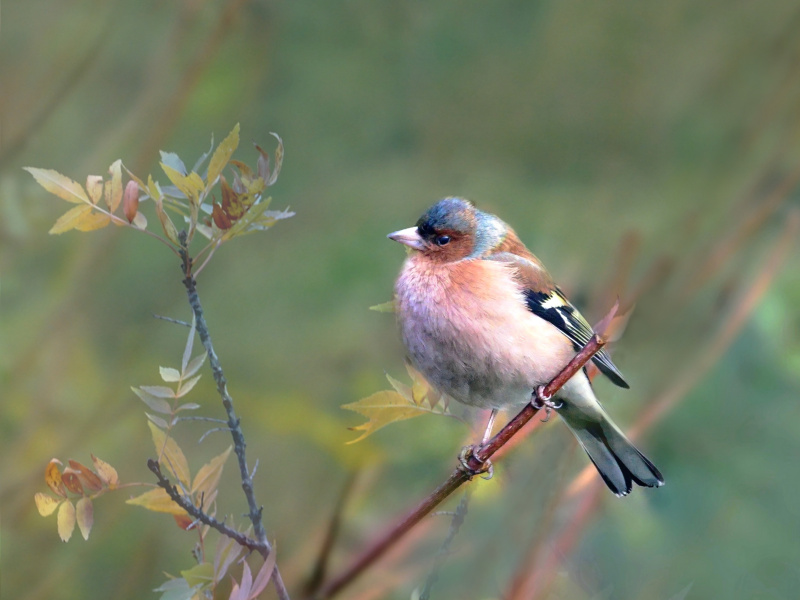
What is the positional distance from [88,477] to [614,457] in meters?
0.75

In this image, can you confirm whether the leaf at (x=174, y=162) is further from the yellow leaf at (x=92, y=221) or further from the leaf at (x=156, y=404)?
the leaf at (x=156, y=404)

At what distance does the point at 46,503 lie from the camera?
73 cm

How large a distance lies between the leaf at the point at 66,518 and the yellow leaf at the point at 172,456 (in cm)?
9

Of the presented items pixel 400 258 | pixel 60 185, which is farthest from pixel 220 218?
pixel 400 258

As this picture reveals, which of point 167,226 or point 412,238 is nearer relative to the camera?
point 167,226

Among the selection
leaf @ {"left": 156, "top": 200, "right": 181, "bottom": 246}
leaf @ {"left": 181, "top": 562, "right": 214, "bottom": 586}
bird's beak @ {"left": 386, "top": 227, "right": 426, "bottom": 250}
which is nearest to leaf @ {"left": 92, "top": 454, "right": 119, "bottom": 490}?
leaf @ {"left": 181, "top": 562, "right": 214, "bottom": 586}

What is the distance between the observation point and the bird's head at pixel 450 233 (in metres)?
1.37

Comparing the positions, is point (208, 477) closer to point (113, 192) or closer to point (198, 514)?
point (198, 514)

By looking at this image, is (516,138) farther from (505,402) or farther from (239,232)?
(239,232)

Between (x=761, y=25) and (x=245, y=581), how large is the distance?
2.13m

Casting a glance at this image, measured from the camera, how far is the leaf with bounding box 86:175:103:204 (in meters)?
0.72

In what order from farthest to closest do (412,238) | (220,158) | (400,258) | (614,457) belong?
(400,258) → (412,238) → (614,457) → (220,158)

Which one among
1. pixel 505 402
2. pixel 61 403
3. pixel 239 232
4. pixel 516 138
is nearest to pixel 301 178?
pixel 516 138

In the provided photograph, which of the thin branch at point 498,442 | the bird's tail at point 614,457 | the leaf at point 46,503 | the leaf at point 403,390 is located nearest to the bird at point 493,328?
the bird's tail at point 614,457
